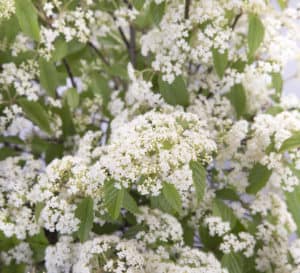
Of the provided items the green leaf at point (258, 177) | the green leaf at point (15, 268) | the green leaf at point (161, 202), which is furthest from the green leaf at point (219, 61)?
the green leaf at point (15, 268)

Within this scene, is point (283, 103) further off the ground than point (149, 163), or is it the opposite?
point (283, 103)

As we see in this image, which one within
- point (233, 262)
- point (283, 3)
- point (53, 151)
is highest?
point (283, 3)

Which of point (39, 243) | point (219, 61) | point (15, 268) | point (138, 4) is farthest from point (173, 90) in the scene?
point (15, 268)

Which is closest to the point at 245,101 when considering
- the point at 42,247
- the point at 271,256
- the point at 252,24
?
the point at 252,24

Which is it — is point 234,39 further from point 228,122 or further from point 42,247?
point 42,247

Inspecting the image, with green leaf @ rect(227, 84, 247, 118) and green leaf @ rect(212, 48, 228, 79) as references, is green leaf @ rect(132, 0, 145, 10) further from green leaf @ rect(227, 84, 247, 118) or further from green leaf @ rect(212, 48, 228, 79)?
green leaf @ rect(227, 84, 247, 118)

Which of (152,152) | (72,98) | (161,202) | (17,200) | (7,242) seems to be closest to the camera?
(152,152)

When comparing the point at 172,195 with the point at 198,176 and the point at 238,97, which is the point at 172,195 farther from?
the point at 238,97
